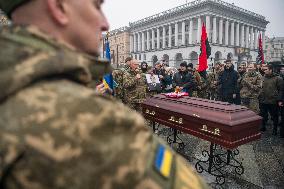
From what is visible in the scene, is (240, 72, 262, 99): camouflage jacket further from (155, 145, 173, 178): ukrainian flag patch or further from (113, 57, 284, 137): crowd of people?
(155, 145, 173, 178): ukrainian flag patch

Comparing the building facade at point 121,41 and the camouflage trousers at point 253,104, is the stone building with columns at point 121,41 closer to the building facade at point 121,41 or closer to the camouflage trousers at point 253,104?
the building facade at point 121,41

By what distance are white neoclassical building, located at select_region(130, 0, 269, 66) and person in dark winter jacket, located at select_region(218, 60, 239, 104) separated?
3920cm

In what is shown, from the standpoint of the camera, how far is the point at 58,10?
69 cm

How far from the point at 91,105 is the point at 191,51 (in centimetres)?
5217

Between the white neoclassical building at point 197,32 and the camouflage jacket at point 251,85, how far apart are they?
39425 mm

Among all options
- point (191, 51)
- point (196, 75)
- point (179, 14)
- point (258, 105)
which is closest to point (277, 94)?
point (258, 105)

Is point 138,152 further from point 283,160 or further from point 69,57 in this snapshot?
point 283,160

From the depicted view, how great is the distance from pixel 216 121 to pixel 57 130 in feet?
10.6

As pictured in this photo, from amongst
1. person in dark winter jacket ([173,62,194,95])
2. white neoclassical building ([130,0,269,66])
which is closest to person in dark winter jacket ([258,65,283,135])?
person in dark winter jacket ([173,62,194,95])

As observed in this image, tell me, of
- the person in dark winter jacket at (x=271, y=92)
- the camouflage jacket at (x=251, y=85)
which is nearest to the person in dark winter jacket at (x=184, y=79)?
the camouflage jacket at (x=251, y=85)

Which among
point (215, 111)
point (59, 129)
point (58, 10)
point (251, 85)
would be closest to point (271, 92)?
point (251, 85)

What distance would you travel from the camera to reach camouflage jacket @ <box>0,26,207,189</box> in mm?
526

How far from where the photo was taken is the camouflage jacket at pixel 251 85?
25.5ft

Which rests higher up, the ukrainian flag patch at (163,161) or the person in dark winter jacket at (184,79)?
the person in dark winter jacket at (184,79)
